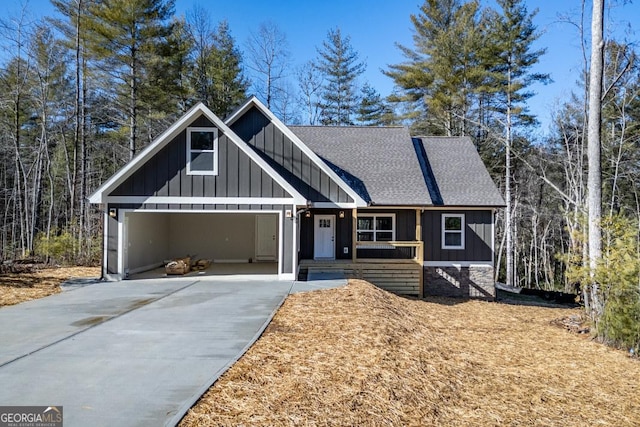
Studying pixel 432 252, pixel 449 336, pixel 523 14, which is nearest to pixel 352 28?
pixel 523 14

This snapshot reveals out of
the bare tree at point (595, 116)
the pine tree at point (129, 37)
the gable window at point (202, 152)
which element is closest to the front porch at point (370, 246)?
the gable window at point (202, 152)

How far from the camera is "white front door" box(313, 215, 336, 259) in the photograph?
13.9 m

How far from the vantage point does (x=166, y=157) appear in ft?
35.8

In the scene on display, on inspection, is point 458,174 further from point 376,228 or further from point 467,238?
point 376,228

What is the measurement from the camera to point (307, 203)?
11.1 meters

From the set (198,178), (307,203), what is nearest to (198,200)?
(198,178)

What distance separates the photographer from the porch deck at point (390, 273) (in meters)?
13.0

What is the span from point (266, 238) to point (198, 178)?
5569 mm

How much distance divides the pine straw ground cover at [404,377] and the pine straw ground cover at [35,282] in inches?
245

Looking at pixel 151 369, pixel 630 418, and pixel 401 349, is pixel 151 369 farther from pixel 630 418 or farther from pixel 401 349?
pixel 630 418

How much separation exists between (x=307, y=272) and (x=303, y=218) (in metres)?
2.03

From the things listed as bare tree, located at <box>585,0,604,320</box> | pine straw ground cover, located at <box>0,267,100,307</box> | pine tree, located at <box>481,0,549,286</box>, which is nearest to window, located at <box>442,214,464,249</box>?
bare tree, located at <box>585,0,604,320</box>

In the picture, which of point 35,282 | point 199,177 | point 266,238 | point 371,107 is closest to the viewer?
point 35,282

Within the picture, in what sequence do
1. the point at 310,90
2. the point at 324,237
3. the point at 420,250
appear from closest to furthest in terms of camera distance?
the point at 420,250 < the point at 324,237 < the point at 310,90
